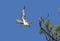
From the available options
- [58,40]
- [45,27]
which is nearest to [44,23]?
[45,27]

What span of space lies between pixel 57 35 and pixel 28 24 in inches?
41.8

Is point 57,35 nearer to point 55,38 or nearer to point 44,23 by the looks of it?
point 55,38

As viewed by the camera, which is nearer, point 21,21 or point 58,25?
point 58,25

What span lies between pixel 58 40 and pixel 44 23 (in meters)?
Answer: 0.74

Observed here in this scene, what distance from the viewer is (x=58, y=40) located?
7.89 metres

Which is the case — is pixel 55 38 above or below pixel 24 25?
below

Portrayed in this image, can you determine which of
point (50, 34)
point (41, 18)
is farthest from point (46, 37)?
point (41, 18)

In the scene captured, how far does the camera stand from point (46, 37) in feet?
26.1

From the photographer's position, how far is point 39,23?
7.78 metres

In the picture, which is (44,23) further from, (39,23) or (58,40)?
(58,40)

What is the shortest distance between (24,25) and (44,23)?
681 millimetres

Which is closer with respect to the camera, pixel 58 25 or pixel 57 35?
pixel 58 25

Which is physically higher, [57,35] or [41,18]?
[41,18]

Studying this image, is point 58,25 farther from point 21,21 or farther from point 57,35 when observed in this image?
point 21,21
